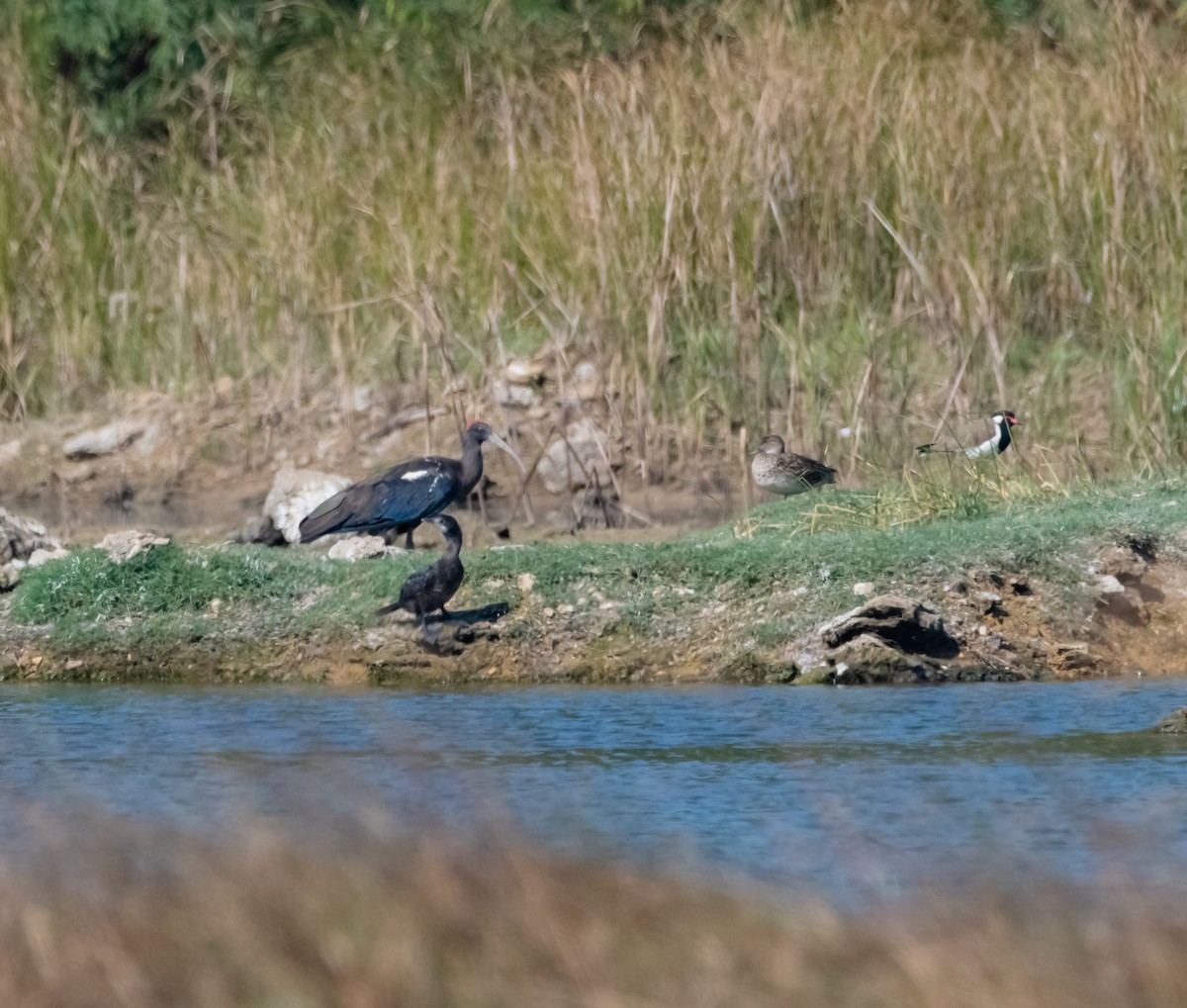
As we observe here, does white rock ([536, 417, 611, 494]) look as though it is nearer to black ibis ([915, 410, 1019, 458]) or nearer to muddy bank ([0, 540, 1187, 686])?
black ibis ([915, 410, 1019, 458])

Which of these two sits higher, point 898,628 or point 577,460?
point 898,628

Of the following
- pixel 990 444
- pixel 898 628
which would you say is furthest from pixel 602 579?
pixel 990 444

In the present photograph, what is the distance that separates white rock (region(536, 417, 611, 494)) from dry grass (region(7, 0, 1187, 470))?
26 centimetres

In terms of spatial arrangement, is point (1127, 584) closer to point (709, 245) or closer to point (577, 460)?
point (577, 460)

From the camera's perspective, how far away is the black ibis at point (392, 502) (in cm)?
1045

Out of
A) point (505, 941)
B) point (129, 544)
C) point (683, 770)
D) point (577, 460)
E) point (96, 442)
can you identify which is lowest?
point (96, 442)

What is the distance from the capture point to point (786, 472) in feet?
38.8

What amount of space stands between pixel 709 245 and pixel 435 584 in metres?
4.91

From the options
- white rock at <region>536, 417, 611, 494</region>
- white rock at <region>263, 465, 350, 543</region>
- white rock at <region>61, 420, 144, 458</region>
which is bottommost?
white rock at <region>61, 420, 144, 458</region>

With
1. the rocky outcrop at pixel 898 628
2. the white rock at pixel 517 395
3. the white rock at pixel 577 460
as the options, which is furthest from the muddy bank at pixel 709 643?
the white rock at pixel 517 395

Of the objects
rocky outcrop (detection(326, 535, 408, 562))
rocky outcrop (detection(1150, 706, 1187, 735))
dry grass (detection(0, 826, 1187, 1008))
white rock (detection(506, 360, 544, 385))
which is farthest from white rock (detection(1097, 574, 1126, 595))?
white rock (detection(506, 360, 544, 385))

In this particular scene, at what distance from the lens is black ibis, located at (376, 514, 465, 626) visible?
891cm

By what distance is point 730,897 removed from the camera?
4.83 meters

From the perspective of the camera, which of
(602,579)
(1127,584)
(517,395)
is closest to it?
(1127,584)
